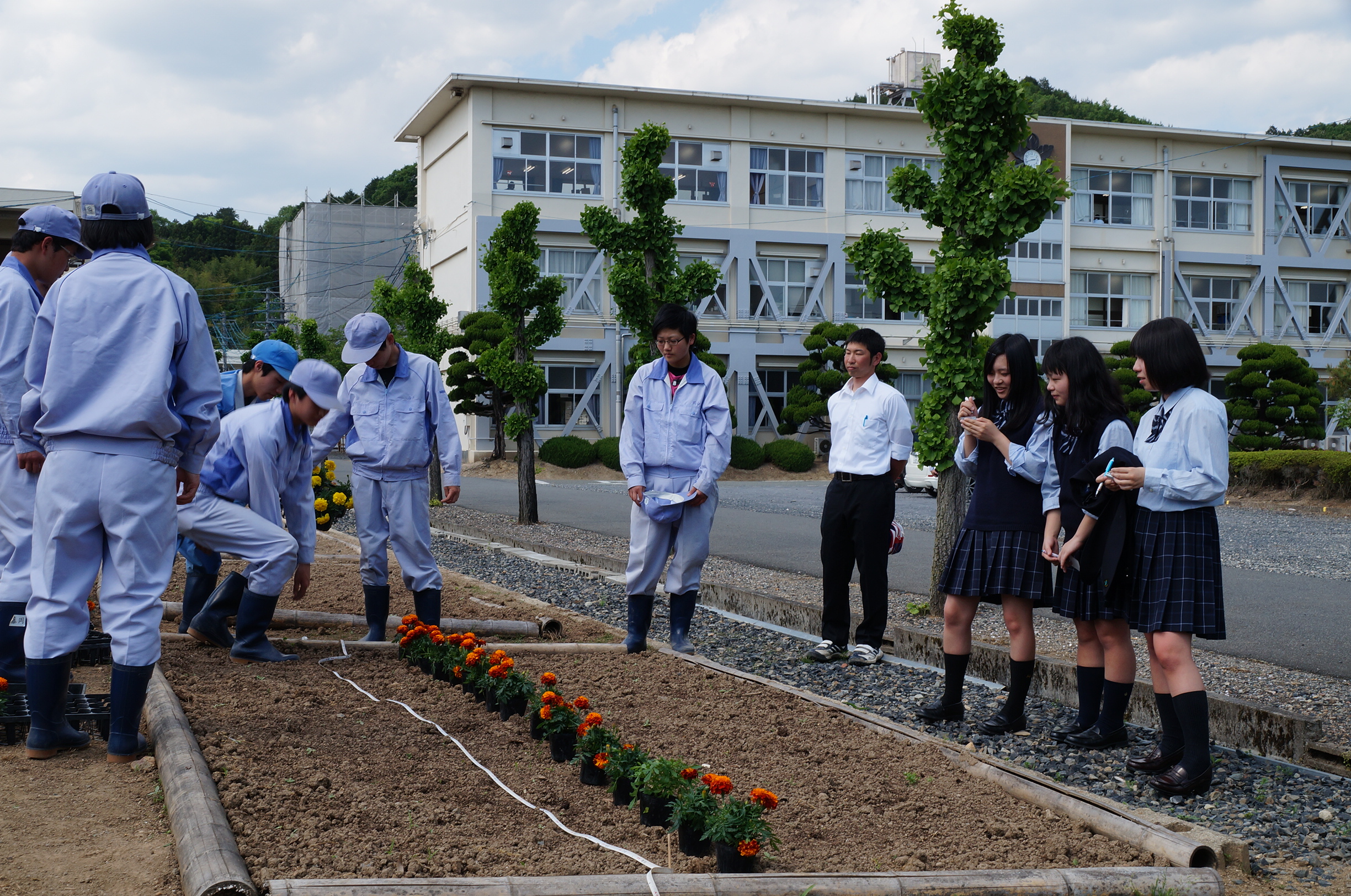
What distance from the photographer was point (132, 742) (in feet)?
11.6

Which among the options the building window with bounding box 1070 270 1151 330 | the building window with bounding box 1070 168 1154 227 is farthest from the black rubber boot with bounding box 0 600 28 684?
the building window with bounding box 1070 168 1154 227

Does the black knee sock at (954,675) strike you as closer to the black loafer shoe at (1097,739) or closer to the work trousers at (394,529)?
the black loafer shoe at (1097,739)

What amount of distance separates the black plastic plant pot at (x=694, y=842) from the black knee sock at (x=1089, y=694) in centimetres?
222

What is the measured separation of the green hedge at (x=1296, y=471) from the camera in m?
19.4

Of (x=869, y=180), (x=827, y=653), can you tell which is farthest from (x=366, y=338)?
(x=869, y=180)

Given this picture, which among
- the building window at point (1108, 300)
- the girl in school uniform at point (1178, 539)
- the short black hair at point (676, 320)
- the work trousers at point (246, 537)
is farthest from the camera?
the building window at point (1108, 300)

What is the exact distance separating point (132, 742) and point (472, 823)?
1307 millimetres

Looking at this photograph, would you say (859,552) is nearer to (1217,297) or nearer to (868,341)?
(868,341)

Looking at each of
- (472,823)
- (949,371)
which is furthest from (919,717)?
(949,371)

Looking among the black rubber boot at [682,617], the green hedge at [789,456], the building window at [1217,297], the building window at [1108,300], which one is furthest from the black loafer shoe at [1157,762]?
the building window at [1217,297]

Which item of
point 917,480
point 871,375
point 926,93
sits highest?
point 926,93

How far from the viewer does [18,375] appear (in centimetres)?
412

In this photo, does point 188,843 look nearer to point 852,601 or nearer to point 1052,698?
point 1052,698

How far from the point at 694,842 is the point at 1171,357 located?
246 cm
